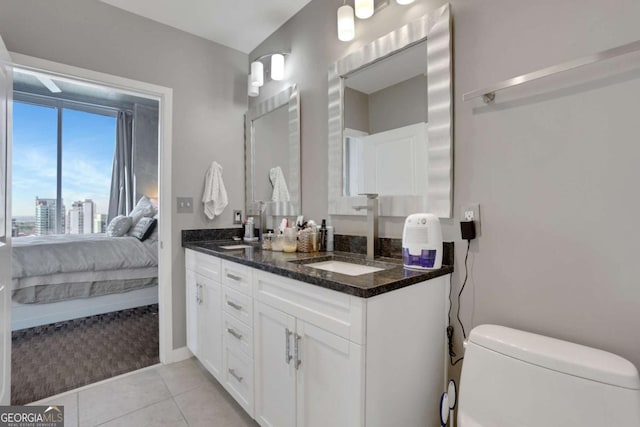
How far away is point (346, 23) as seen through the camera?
165cm

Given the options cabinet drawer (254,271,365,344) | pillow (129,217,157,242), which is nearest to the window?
pillow (129,217,157,242)

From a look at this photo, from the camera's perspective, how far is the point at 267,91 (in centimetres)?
252

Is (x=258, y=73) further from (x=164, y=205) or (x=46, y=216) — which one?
(x=46, y=216)

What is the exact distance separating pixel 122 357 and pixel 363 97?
2.59m

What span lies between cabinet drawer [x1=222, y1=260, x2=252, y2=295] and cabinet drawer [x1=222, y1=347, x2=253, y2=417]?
13.9 inches

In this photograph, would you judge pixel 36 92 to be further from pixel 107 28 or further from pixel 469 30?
pixel 469 30

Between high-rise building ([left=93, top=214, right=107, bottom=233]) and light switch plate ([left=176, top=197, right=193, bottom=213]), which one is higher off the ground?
light switch plate ([left=176, top=197, right=193, bottom=213])

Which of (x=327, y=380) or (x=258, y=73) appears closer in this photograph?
(x=327, y=380)

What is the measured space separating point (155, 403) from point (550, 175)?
7.54 ft

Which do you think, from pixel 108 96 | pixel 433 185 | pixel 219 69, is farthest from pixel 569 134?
pixel 108 96

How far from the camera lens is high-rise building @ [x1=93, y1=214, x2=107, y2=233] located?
495 cm

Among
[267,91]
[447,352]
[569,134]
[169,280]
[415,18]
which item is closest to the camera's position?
[569,134]

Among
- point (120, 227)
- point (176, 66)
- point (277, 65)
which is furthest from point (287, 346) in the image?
point (120, 227)

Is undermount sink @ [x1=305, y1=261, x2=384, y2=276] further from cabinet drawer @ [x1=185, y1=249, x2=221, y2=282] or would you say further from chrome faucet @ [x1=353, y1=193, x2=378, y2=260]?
cabinet drawer @ [x1=185, y1=249, x2=221, y2=282]
